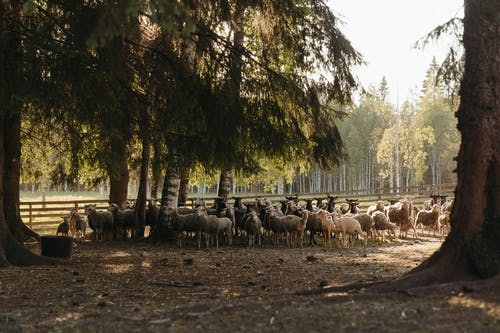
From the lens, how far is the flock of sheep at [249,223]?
15.4 metres

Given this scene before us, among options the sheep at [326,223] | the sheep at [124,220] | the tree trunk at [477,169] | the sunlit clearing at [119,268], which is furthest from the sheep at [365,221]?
the tree trunk at [477,169]

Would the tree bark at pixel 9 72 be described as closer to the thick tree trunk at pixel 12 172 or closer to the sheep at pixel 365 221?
the thick tree trunk at pixel 12 172

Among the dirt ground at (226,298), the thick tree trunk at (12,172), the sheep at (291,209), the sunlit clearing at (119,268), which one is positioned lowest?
the sunlit clearing at (119,268)

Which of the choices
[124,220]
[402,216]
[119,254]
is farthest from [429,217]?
[119,254]

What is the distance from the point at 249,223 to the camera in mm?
15648

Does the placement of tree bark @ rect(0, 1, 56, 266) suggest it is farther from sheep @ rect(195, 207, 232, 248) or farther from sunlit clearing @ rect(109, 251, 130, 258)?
sheep @ rect(195, 207, 232, 248)

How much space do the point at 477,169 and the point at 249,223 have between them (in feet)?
31.3

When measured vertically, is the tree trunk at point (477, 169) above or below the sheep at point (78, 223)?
above

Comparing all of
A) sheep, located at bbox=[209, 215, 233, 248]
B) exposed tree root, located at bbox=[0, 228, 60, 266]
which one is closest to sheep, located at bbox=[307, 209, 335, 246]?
sheep, located at bbox=[209, 215, 233, 248]

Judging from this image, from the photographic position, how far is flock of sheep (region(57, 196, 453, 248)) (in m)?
15.4

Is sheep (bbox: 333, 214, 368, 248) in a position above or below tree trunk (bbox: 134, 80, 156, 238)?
below

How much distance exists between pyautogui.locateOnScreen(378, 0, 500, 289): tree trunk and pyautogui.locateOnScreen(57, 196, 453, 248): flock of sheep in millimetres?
8663

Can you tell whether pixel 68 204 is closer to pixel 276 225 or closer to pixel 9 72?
pixel 276 225

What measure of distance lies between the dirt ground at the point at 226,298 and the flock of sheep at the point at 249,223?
2.91m
